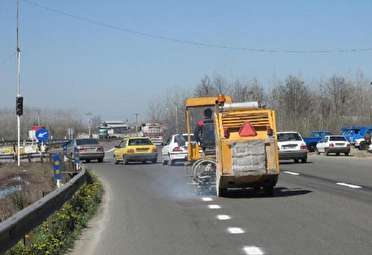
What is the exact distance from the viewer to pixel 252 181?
1689 centimetres

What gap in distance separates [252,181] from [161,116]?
98407 millimetres

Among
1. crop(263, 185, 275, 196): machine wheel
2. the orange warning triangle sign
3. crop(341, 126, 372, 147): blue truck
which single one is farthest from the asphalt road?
crop(341, 126, 372, 147): blue truck

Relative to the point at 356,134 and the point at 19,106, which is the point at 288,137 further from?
the point at 356,134

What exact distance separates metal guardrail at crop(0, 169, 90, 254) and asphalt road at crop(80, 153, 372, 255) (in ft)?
2.89

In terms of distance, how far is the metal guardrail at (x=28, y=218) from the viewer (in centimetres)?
774

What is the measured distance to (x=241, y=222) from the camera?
1227 centimetres

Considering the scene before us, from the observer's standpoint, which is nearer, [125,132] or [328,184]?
[328,184]

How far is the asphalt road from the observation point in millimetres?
9617

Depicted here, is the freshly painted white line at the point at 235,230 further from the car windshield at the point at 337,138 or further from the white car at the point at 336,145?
the car windshield at the point at 337,138

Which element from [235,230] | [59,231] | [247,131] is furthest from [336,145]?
[59,231]

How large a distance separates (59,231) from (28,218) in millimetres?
1350

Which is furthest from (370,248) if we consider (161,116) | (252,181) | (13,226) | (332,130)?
(161,116)

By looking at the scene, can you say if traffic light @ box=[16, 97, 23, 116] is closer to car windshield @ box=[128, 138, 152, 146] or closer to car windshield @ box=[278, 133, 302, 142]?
car windshield @ box=[128, 138, 152, 146]

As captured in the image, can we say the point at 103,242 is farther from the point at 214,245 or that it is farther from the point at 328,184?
the point at 328,184
